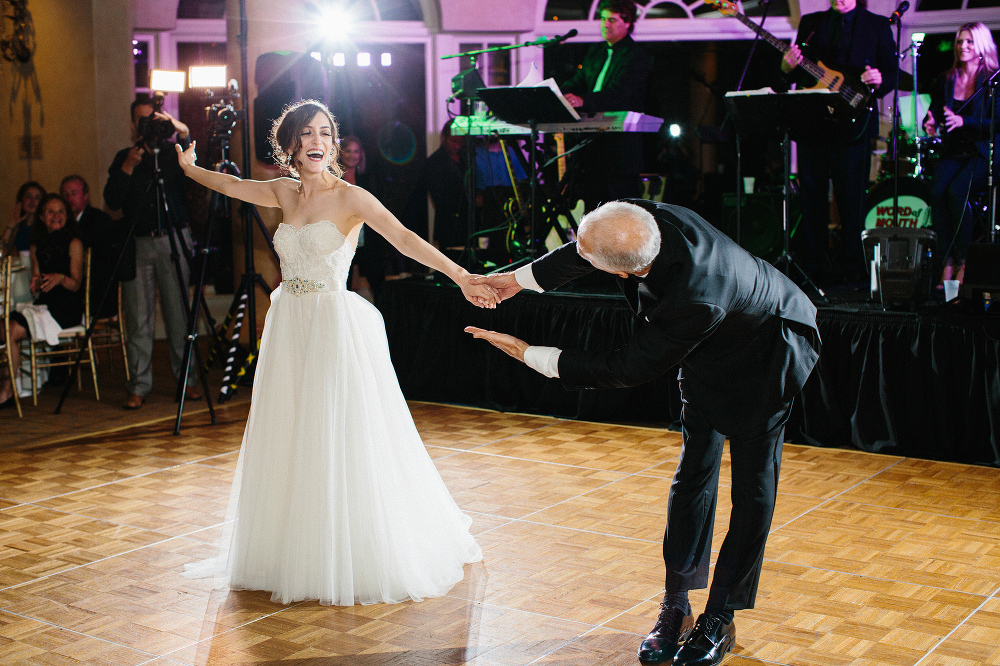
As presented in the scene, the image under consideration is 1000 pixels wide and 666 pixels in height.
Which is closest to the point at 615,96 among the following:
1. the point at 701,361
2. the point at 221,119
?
the point at 221,119

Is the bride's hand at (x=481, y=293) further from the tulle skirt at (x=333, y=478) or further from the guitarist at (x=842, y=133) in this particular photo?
the guitarist at (x=842, y=133)

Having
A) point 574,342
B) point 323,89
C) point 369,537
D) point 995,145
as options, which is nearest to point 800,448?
point 574,342

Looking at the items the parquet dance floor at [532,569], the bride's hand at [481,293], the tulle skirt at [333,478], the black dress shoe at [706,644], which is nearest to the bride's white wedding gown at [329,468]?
the tulle skirt at [333,478]

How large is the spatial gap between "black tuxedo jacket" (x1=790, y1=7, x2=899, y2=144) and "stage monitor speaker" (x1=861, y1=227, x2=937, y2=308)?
146cm

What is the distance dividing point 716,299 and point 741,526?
2.15 feet

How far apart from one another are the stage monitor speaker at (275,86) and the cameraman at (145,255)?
43.7 inches

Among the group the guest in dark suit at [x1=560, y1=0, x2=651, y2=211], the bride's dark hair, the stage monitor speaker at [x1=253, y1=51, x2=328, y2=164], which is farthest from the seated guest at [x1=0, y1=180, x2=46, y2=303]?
the bride's dark hair

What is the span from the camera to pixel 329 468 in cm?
313

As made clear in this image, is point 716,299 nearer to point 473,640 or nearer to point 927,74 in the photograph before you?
point 473,640

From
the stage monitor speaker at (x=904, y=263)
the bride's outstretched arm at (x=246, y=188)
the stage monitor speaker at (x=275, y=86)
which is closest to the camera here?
the bride's outstretched arm at (x=246, y=188)

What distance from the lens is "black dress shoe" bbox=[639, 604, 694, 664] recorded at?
2.65 m

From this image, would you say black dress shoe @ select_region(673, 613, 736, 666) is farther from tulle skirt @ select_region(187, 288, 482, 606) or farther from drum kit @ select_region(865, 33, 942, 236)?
drum kit @ select_region(865, 33, 942, 236)

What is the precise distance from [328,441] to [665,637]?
1196 mm

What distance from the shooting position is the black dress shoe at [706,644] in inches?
103
